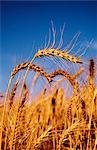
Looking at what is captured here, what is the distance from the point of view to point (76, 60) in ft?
6.98

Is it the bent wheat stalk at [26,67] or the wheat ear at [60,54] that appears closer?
the wheat ear at [60,54]

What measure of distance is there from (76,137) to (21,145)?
0.40 m

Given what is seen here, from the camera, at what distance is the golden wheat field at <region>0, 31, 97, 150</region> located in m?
2.26

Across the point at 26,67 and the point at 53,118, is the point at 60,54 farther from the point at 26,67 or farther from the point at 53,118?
the point at 53,118

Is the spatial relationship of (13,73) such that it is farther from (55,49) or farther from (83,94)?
(83,94)

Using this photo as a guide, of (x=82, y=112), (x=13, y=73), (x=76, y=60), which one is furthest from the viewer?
(x=82, y=112)

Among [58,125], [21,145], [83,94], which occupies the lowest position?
[21,145]

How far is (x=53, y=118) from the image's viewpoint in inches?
106

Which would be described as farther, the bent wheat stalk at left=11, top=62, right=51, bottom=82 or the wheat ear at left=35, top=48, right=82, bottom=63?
the bent wheat stalk at left=11, top=62, right=51, bottom=82

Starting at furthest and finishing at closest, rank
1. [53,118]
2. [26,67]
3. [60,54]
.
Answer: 1. [53,118]
2. [26,67]
3. [60,54]

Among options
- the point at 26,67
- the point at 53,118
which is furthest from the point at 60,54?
the point at 53,118

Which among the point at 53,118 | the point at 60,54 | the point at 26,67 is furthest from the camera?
the point at 53,118

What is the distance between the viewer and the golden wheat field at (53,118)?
2.26m

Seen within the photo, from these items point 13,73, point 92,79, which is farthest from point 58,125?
point 13,73
